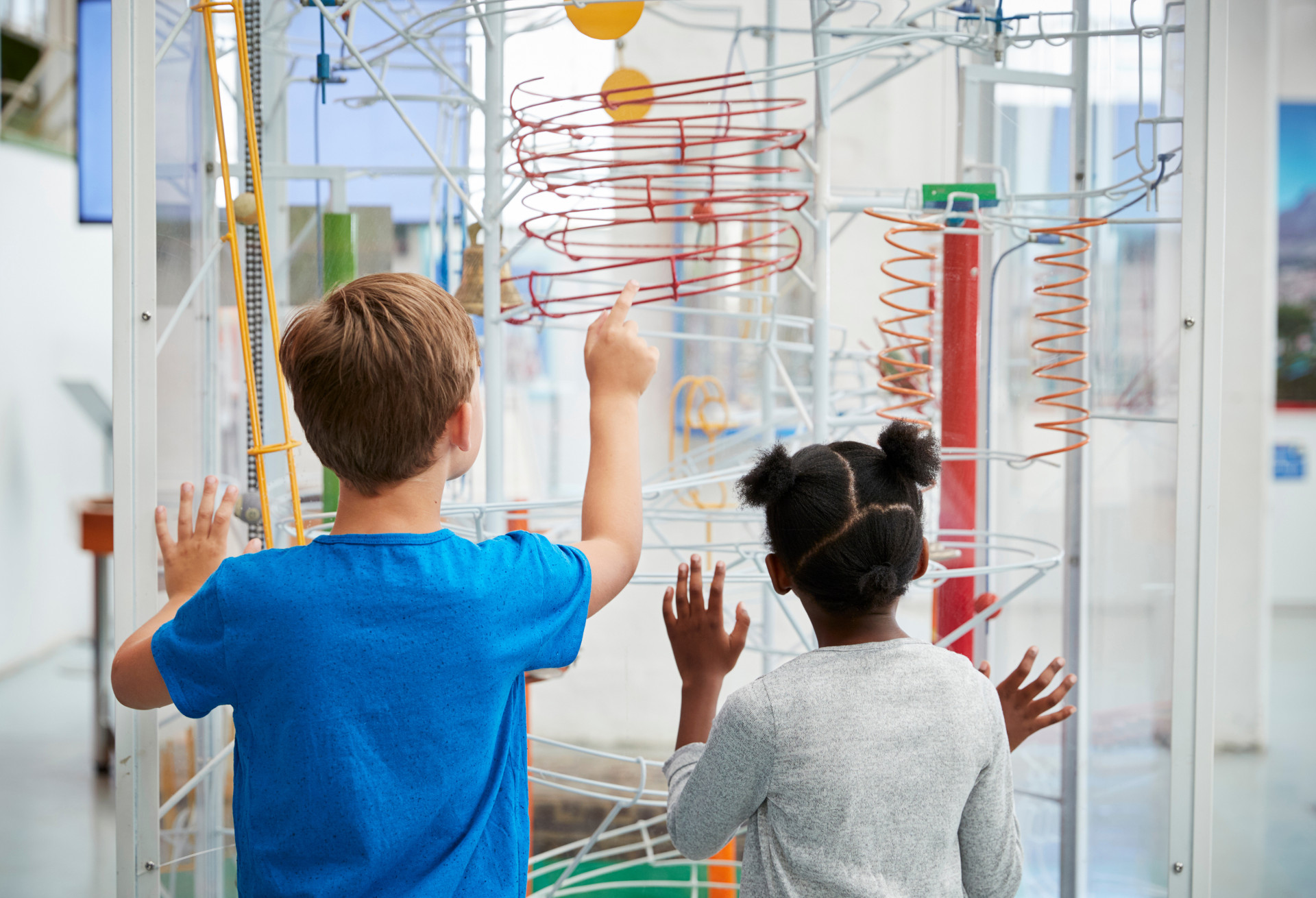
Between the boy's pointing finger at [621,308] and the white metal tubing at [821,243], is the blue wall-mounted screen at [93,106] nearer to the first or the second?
the white metal tubing at [821,243]

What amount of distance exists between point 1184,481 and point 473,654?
0.82 meters

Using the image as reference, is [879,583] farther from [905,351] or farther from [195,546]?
[905,351]

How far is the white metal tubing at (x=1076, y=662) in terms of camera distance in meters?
1.59

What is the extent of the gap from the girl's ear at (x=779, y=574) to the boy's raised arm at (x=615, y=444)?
4.5 inches

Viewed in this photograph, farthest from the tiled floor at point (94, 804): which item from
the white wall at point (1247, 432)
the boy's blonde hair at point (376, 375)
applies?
the boy's blonde hair at point (376, 375)

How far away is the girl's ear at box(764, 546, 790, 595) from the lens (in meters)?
0.83

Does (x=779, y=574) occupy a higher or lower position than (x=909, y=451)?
lower

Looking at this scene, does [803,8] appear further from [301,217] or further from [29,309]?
[29,309]

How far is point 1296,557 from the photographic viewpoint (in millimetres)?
4949

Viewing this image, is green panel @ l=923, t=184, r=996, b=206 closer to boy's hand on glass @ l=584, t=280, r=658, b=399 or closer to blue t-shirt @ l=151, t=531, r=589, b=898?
boy's hand on glass @ l=584, t=280, r=658, b=399

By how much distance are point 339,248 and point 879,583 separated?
0.94 m

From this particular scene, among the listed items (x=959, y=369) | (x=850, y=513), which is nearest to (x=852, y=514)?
(x=850, y=513)

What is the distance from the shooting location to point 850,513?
788 mm

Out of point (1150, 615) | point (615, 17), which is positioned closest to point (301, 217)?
point (615, 17)
